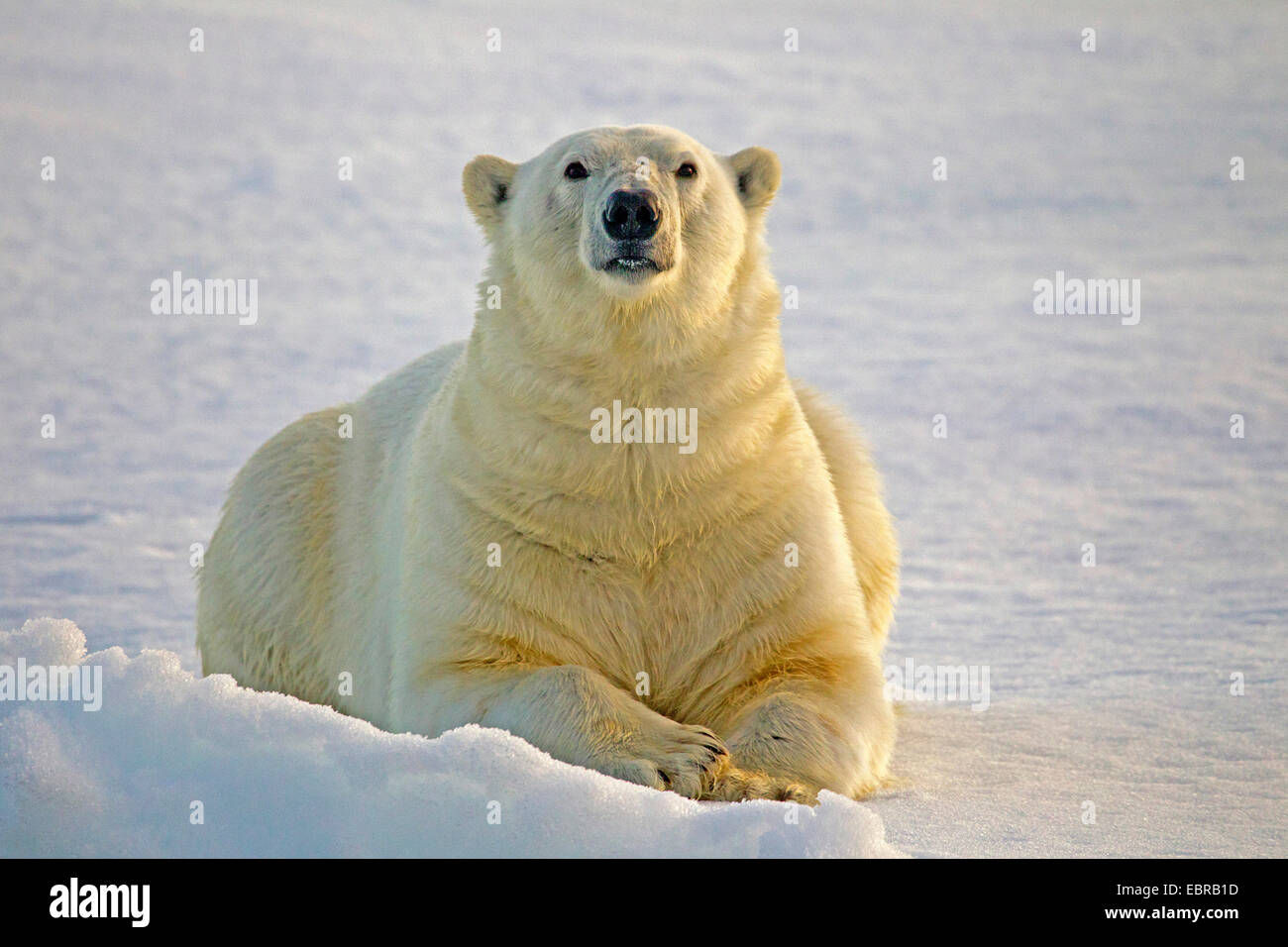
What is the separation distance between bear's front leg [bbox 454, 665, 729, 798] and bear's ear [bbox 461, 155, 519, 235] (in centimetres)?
149

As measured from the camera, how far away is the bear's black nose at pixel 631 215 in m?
4.50

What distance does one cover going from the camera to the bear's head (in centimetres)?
457

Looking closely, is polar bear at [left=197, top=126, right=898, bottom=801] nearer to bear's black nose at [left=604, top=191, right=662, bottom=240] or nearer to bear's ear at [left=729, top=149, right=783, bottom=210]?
bear's black nose at [left=604, top=191, right=662, bottom=240]

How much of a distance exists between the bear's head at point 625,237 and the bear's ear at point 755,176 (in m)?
0.13

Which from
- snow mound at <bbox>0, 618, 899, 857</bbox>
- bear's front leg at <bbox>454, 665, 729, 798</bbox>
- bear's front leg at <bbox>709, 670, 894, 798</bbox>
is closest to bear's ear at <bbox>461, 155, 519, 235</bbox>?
bear's front leg at <bbox>454, 665, 729, 798</bbox>

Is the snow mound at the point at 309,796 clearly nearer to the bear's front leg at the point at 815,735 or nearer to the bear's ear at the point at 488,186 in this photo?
the bear's front leg at the point at 815,735

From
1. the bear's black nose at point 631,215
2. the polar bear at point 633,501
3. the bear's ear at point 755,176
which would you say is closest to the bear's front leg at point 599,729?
the polar bear at point 633,501

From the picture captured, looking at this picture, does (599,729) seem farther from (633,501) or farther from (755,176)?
(755,176)

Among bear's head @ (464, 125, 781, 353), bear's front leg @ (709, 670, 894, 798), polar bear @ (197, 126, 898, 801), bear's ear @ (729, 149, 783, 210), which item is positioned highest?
bear's ear @ (729, 149, 783, 210)

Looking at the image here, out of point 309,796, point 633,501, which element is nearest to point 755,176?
point 633,501

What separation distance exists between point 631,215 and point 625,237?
0.22ft

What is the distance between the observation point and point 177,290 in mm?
12781

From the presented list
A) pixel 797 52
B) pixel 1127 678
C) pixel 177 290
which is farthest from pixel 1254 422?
pixel 797 52

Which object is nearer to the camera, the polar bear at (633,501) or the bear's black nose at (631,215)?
the bear's black nose at (631,215)
